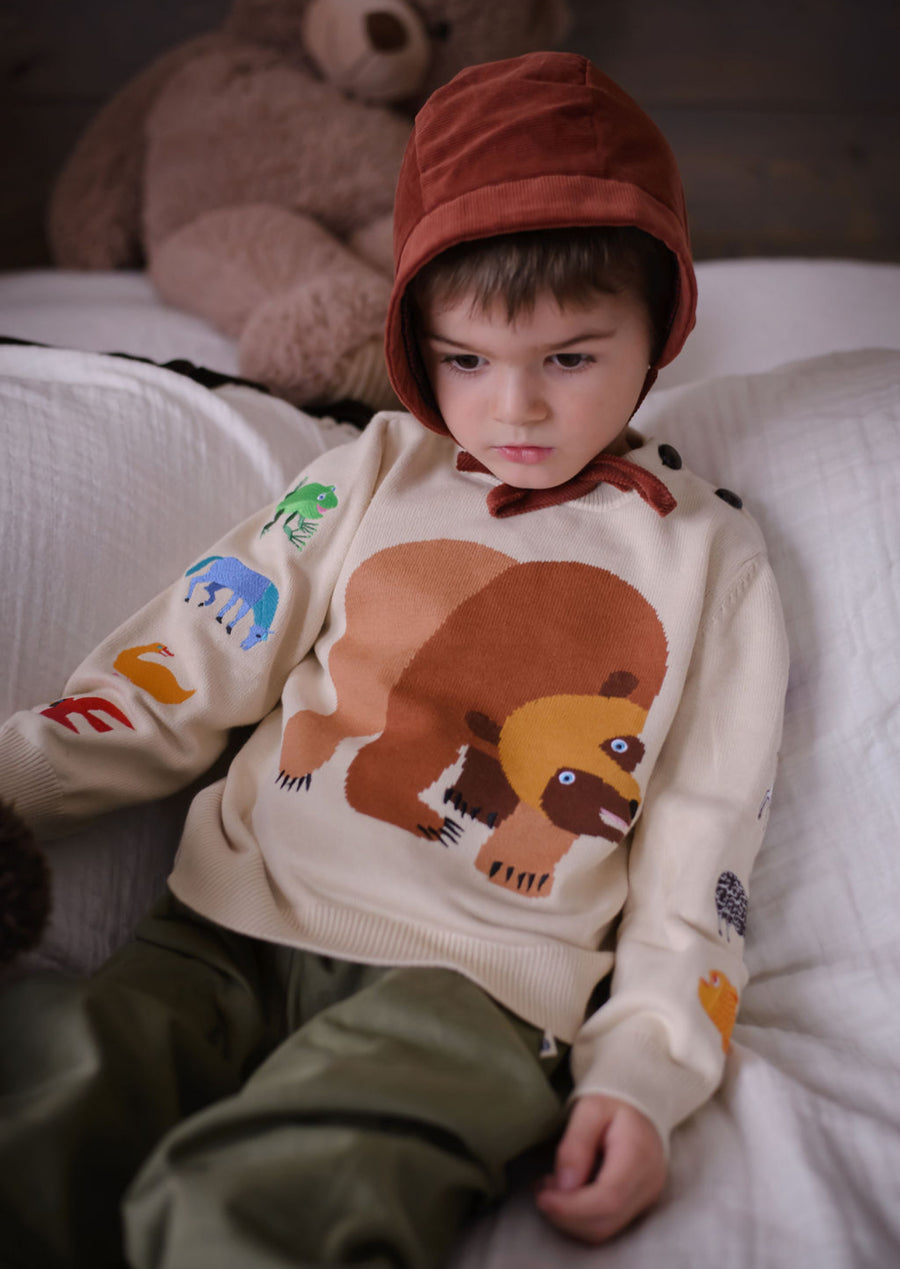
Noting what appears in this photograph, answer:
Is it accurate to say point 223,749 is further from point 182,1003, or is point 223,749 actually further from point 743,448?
point 743,448

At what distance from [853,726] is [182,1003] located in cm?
56

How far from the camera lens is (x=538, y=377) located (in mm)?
720

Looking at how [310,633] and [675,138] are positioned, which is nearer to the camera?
[310,633]

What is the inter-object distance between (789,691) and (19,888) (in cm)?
61

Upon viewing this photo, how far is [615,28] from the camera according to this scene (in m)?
1.40

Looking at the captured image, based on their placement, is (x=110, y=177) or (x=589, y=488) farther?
(x=110, y=177)

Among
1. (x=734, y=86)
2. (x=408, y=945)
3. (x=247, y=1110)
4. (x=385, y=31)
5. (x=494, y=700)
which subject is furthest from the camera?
(x=734, y=86)

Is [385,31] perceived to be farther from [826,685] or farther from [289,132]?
[826,685]

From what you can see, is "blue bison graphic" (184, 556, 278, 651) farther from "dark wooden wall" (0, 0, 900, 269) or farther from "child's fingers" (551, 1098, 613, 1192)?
"dark wooden wall" (0, 0, 900, 269)

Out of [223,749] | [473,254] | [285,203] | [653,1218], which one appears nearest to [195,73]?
[285,203]

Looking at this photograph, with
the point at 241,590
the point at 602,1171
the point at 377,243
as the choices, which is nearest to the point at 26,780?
the point at 241,590

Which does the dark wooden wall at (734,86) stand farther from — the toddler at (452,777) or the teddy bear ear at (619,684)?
the teddy bear ear at (619,684)

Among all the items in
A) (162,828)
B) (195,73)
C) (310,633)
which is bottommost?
(162,828)

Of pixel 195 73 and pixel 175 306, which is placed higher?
pixel 195 73
